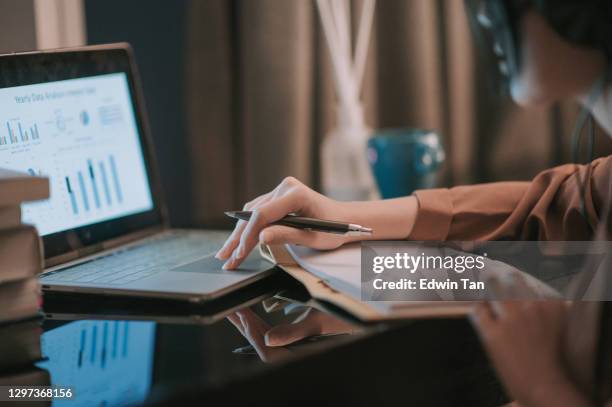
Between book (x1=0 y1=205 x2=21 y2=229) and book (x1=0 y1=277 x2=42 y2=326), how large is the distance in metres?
0.05

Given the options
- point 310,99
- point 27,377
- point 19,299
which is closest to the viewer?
point 27,377

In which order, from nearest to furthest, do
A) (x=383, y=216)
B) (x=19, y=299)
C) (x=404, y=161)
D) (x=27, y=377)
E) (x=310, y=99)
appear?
(x=27, y=377), (x=19, y=299), (x=383, y=216), (x=404, y=161), (x=310, y=99)

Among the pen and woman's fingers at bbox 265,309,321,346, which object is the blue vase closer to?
the pen

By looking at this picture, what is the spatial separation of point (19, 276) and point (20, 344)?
2.4 inches

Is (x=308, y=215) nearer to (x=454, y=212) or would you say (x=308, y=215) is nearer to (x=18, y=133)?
(x=454, y=212)

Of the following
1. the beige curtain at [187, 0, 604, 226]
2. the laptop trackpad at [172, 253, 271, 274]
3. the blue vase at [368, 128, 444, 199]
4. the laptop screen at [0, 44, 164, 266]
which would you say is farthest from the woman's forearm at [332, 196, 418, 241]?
the beige curtain at [187, 0, 604, 226]

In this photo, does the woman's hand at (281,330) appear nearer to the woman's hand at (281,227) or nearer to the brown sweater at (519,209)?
the woman's hand at (281,227)

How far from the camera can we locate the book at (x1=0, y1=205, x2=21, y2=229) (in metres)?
0.62

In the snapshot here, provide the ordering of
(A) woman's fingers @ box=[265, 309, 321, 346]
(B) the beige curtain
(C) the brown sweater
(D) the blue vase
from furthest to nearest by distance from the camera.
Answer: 1. (B) the beige curtain
2. (D) the blue vase
3. (C) the brown sweater
4. (A) woman's fingers @ box=[265, 309, 321, 346]

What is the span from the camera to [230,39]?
6.03 ft

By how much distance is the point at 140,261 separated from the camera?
879mm

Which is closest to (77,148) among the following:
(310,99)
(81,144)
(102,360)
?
(81,144)

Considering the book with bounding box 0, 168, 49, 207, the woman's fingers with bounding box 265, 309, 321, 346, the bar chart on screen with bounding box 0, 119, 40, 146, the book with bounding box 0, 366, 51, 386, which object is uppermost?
the bar chart on screen with bounding box 0, 119, 40, 146

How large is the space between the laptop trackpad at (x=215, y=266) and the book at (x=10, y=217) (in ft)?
0.66
